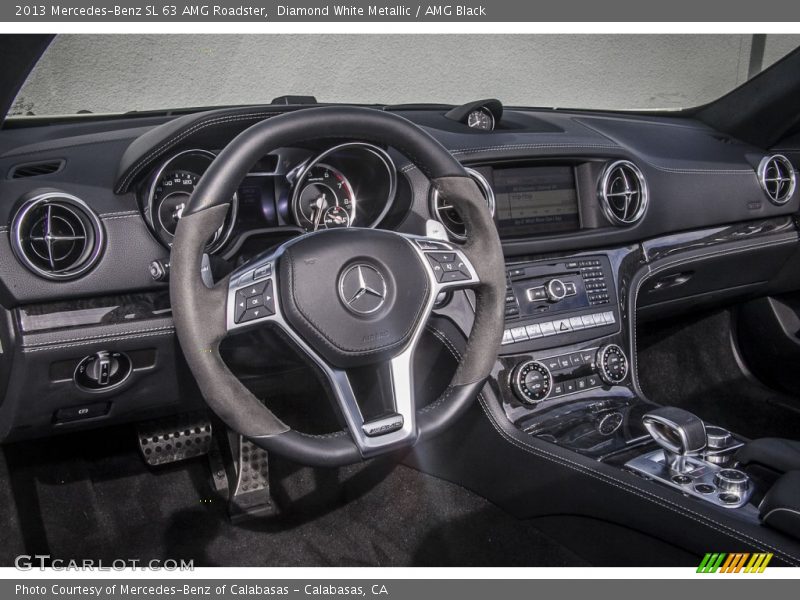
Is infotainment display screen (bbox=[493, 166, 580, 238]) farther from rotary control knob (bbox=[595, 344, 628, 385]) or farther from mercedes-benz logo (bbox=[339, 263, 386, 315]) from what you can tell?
mercedes-benz logo (bbox=[339, 263, 386, 315])

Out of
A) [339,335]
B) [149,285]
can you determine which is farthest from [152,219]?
[339,335]

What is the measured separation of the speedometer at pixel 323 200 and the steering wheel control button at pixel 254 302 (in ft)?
1.42

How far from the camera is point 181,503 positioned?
7.57ft

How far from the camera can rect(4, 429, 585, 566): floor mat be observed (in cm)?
220

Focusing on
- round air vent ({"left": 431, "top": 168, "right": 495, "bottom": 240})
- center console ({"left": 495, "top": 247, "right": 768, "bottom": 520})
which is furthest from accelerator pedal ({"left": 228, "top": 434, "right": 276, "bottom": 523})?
round air vent ({"left": 431, "top": 168, "right": 495, "bottom": 240})

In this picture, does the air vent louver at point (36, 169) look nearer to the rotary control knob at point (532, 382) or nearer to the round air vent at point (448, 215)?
the round air vent at point (448, 215)

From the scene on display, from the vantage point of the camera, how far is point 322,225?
1754 mm

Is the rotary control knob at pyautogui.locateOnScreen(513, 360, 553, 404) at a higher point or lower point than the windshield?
lower

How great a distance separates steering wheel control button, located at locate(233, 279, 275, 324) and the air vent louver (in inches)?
25.3

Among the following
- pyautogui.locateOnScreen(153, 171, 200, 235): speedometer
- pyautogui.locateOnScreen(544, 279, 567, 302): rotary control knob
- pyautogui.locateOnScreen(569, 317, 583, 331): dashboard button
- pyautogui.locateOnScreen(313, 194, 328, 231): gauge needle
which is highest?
pyautogui.locateOnScreen(153, 171, 200, 235): speedometer

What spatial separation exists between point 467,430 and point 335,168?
0.85 meters

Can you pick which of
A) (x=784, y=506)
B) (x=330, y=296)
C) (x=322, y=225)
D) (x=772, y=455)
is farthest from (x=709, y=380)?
(x=330, y=296)

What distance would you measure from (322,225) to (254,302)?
18.9 inches

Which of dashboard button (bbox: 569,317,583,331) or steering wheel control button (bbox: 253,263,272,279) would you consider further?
dashboard button (bbox: 569,317,583,331)
